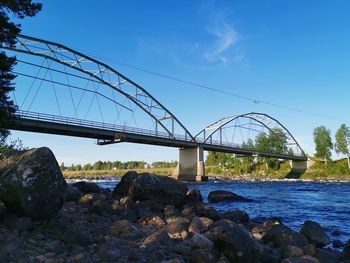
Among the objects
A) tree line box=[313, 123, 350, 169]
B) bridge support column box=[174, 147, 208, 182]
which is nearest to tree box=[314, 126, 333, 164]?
tree line box=[313, 123, 350, 169]

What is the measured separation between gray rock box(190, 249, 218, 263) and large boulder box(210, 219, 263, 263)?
55cm

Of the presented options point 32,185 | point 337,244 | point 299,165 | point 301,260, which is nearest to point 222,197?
point 337,244

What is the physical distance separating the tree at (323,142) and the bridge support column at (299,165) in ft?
28.6

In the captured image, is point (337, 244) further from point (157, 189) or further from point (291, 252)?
point (157, 189)

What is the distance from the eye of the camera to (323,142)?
147000 millimetres

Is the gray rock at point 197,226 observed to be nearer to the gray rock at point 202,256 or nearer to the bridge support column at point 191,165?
the gray rock at point 202,256

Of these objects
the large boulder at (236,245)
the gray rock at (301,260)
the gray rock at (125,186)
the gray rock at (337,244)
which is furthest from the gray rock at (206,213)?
the large boulder at (236,245)

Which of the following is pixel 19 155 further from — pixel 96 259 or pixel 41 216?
pixel 96 259

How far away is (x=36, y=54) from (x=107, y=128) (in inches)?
780

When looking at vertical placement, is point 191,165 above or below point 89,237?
above

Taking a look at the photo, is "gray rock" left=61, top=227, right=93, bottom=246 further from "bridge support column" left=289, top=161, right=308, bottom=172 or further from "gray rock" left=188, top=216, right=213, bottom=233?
"bridge support column" left=289, top=161, right=308, bottom=172

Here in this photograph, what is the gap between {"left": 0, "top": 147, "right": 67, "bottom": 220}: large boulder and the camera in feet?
33.7

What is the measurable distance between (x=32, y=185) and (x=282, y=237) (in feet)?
26.6

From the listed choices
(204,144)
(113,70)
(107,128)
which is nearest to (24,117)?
(107,128)
